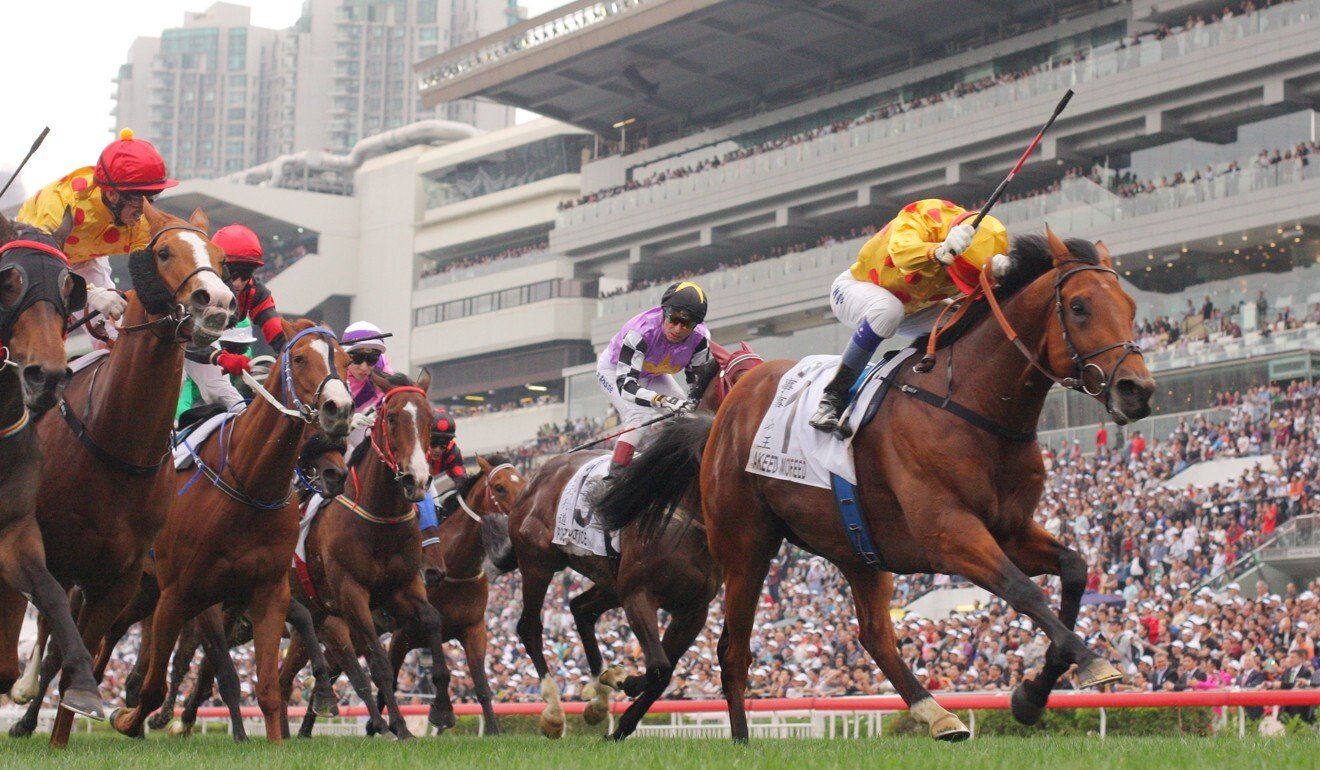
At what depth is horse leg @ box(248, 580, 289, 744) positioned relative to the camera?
22.9 ft

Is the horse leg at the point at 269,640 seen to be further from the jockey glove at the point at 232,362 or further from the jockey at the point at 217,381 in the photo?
the jockey at the point at 217,381

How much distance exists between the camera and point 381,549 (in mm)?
8820

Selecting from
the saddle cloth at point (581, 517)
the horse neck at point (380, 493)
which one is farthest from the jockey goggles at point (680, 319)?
the horse neck at point (380, 493)

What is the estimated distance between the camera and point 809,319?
3512 cm

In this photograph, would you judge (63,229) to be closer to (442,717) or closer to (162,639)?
(162,639)

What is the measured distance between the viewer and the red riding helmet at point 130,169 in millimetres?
6152

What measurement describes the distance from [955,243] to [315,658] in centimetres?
500

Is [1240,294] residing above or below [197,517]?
above

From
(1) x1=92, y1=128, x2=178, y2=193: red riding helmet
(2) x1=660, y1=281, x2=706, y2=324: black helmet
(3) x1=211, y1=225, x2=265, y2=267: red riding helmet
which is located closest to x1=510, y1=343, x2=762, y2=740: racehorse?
(2) x1=660, y1=281, x2=706, y2=324: black helmet

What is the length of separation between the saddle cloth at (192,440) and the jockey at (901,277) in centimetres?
299

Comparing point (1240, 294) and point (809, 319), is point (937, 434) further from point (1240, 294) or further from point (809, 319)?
point (809, 319)

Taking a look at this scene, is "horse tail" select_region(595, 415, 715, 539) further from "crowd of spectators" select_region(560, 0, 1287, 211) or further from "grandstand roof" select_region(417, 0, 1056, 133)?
"grandstand roof" select_region(417, 0, 1056, 133)

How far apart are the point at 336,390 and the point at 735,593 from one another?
1887mm

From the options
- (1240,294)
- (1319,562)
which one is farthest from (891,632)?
(1240,294)
